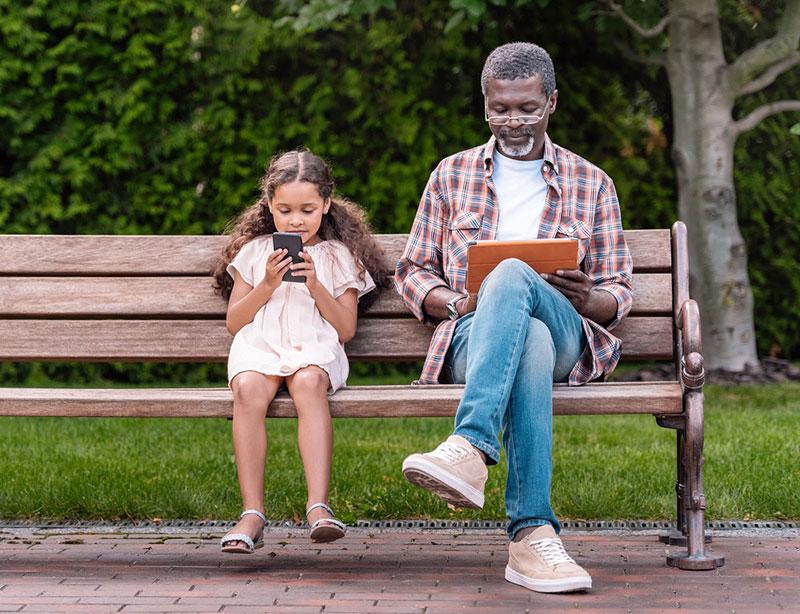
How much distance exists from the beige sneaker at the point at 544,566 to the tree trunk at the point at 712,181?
4.73 m

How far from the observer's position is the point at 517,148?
400cm

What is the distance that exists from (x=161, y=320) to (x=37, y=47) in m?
3.73

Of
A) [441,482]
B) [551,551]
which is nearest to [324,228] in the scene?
[441,482]

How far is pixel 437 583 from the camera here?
342 centimetres

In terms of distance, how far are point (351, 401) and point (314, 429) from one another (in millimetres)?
133

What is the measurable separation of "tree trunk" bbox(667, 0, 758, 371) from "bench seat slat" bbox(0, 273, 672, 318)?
405cm

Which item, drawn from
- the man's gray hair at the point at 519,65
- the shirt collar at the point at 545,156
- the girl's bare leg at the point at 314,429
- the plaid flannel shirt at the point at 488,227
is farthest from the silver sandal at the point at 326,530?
the man's gray hair at the point at 519,65

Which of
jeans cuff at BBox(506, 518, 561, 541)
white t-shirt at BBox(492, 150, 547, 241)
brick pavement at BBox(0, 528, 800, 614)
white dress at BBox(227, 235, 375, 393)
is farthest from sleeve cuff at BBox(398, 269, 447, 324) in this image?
jeans cuff at BBox(506, 518, 561, 541)

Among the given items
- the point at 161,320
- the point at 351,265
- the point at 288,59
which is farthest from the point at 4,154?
the point at 351,265

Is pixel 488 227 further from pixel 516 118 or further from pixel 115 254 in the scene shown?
pixel 115 254

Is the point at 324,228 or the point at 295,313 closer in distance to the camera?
the point at 295,313

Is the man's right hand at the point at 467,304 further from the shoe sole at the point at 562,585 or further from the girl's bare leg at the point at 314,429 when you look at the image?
the shoe sole at the point at 562,585

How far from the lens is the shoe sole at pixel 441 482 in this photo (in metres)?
3.17

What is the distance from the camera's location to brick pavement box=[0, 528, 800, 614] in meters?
3.19
